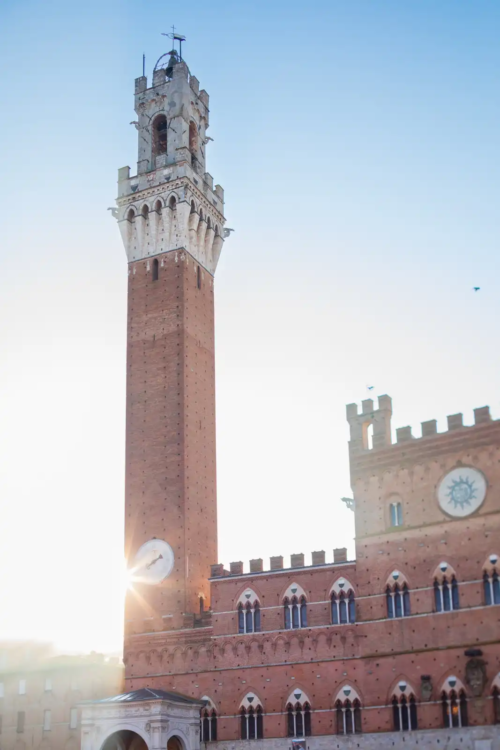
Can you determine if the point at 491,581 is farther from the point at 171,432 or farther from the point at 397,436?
the point at 171,432

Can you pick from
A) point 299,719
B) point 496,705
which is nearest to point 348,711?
point 299,719

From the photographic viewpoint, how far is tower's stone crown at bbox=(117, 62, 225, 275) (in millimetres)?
50188

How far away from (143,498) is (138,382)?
248 inches

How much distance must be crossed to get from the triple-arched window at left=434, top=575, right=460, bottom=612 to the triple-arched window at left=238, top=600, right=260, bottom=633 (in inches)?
326

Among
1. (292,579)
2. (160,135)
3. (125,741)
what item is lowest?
(125,741)

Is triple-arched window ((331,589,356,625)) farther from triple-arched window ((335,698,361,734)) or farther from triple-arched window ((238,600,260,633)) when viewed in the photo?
triple-arched window ((238,600,260,633))

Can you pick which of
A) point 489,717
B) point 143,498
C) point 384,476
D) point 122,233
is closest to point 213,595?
point 143,498

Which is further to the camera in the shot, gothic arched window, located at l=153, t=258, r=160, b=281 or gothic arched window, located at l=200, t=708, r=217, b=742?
gothic arched window, located at l=153, t=258, r=160, b=281

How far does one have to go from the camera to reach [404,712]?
36.2 m

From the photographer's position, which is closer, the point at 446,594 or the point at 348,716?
the point at 446,594

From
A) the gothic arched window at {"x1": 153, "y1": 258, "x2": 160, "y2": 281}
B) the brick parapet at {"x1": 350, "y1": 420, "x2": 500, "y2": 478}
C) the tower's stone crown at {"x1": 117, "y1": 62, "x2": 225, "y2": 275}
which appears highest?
the tower's stone crown at {"x1": 117, "y1": 62, "x2": 225, "y2": 275}

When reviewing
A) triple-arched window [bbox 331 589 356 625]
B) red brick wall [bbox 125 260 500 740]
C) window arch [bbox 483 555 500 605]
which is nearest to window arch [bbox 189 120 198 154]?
red brick wall [bbox 125 260 500 740]

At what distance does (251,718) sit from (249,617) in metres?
4.23

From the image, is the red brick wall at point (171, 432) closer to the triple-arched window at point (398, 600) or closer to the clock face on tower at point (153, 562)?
the clock face on tower at point (153, 562)
